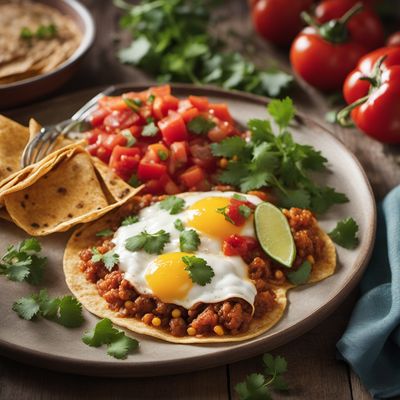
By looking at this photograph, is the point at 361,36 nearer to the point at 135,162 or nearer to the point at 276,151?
the point at 276,151

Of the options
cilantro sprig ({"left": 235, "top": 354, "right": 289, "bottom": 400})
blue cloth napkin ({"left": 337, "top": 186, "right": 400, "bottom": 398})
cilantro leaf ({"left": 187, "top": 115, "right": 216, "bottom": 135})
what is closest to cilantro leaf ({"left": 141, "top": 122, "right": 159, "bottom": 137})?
cilantro leaf ({"left": 187, "top": 115, "right": 216, "bottom": 135})

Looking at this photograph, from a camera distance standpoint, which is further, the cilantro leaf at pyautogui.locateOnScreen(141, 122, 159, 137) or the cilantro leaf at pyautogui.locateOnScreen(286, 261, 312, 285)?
the cilantro leaf at pyautogui.locateOnScreen(141, 122, 159, 137)

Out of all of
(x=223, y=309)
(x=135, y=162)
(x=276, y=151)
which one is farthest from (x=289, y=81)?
(x=223, y=309)

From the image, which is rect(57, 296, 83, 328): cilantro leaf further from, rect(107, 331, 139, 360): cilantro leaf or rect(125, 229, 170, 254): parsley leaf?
rect(125, 229, 170, 254): parsley leaf

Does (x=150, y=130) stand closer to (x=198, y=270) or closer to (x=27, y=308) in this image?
(x=198, y=270)

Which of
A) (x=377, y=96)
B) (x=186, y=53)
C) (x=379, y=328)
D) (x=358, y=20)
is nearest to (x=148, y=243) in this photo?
(x=379, y=328)

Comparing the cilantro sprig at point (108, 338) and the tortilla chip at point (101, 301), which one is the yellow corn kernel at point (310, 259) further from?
the cilantro sprig at point (108, 338)
